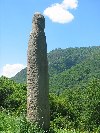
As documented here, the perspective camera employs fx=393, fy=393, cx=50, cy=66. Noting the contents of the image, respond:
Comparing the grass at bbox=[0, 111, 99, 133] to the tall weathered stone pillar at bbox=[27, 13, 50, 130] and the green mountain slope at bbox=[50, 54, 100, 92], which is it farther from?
the green mountain slope at bbox=[50, 54, 100, 92]

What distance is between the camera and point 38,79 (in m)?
13.6

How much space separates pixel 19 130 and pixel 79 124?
35602 millimetres

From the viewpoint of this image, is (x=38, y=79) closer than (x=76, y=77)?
Yes

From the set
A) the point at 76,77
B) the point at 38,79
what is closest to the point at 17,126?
the point at 38,79

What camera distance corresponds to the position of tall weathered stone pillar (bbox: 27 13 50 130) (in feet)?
44.2

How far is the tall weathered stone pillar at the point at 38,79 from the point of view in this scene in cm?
1348

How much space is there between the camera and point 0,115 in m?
14.1

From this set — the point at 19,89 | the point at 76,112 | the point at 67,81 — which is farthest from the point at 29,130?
the point at 67,81

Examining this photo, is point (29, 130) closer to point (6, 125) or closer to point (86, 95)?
point (6, 125)

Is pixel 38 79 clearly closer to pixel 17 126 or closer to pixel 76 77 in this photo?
pixel 17 126

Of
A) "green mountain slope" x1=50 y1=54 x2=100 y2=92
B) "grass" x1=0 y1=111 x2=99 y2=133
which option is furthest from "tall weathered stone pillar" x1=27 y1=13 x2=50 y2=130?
"green mountain slope" x1=50 y1=54 x2=100 y2=92

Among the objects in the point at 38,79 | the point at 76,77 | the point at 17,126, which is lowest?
the point at 17,126

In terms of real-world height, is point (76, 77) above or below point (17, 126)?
above

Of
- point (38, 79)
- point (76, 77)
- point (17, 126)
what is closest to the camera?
point (17, 126)
